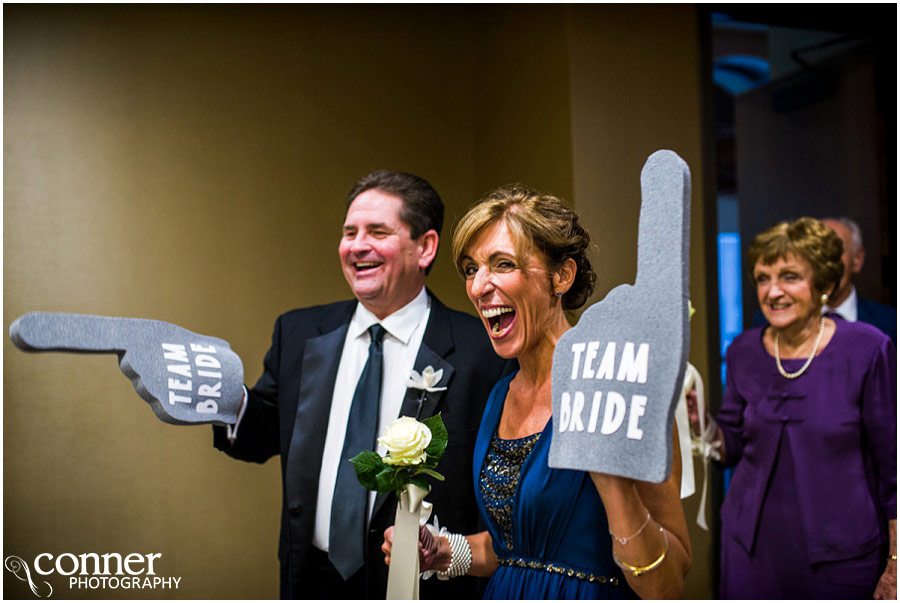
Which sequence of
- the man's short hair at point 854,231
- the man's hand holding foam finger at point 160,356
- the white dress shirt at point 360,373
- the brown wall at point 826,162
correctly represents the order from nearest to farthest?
1. the man's hand holding foam finger at point 160,356
2. the white dress shirt at point 360,373
3. the man's short hair at point 854,231
4. the brown wall at point 826,162

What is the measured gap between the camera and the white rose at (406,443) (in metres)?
1.32

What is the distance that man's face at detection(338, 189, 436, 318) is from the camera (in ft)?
5.96

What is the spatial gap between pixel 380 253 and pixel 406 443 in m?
0.61

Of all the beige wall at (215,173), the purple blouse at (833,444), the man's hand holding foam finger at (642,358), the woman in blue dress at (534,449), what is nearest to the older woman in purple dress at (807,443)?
the purple blouse at (833,444)

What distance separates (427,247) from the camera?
74.7 inches

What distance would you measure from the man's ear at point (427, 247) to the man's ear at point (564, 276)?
567mm

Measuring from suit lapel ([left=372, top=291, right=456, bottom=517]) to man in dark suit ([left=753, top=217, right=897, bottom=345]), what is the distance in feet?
7.43

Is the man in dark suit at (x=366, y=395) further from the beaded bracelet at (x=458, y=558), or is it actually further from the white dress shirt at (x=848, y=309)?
the white dress shirt at (x=848, y=309)

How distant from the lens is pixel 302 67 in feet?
12.0

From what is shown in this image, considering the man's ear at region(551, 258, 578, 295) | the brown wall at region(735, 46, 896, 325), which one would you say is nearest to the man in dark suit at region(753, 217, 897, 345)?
the brown wall at region(735, 46, 896, 325)

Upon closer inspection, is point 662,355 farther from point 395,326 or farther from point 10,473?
point 10,473

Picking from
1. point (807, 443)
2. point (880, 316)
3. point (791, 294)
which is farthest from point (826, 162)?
point (807, 443)

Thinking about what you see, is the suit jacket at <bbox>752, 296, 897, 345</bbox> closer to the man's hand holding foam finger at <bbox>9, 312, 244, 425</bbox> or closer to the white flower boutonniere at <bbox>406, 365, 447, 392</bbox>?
the white flower boutonniere at <bbox>406, 365, 447, 392</bbox>

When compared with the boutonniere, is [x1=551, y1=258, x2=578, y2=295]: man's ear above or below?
above
